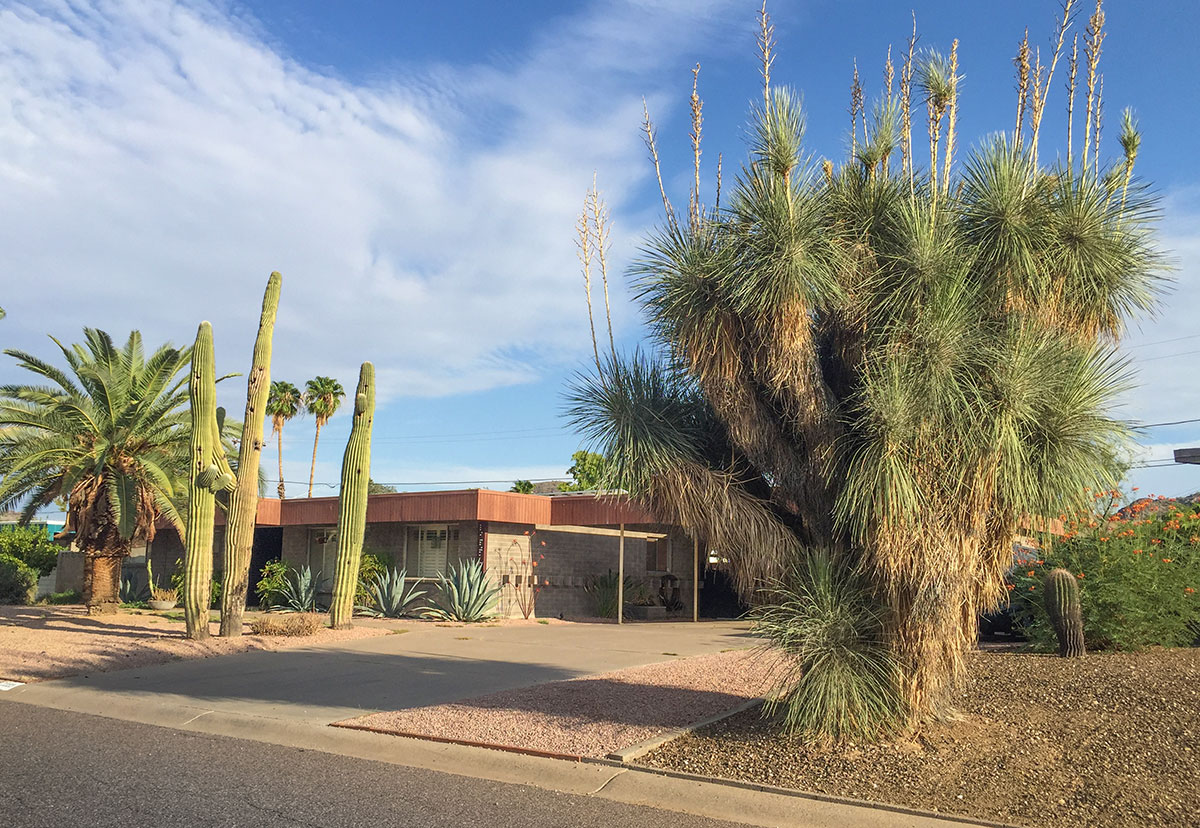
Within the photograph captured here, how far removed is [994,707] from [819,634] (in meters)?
2.27

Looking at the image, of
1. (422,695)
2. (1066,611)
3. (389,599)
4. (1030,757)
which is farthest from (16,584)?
(1030,757)

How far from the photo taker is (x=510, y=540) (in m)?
23.2

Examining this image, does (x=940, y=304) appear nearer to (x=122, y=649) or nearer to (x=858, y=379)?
(x=858, y=379)

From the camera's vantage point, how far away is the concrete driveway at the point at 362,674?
35.4 feet

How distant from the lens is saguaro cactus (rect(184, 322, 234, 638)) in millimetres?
16281

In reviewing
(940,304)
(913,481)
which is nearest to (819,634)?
(913,481)

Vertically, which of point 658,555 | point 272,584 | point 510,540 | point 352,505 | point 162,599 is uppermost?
point 352,505

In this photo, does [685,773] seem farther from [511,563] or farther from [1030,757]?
[511,563]

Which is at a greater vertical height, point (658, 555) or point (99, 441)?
point (99, 441)

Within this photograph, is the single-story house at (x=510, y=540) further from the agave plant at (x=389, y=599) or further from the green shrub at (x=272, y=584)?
the agave plant at (x=389, y=599)

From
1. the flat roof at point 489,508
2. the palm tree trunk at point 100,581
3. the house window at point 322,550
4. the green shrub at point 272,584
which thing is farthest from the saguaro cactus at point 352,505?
the house window at point 322,550

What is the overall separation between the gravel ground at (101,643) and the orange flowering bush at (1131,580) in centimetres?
1180

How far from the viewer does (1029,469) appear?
23.8 ft

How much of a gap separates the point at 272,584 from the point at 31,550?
479 inches
